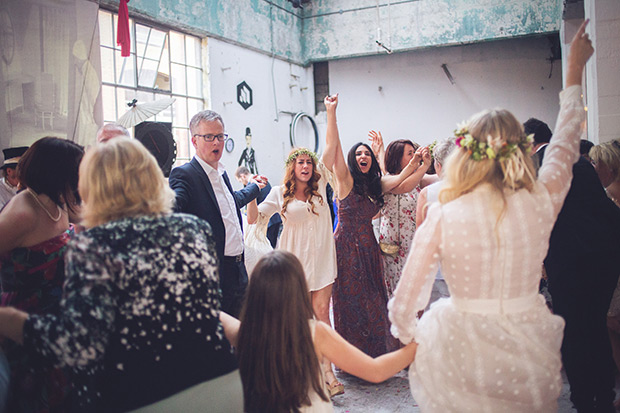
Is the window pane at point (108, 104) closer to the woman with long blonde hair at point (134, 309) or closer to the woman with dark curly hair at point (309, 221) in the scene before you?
the woman with dark curly hair at point (309, 221)

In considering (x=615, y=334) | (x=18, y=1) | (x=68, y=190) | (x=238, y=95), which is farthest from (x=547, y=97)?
(x=68, y=190)

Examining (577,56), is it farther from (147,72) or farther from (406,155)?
(147,72)

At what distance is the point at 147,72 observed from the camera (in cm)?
686

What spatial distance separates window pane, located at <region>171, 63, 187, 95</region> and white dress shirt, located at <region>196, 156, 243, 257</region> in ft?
15.3

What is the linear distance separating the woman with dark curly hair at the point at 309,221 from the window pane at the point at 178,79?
14.0ft

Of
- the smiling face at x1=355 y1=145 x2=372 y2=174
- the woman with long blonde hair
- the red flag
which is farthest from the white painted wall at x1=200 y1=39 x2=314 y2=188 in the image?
the woman with long blonde hair

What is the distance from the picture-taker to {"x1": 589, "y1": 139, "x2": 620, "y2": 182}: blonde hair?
3.28m

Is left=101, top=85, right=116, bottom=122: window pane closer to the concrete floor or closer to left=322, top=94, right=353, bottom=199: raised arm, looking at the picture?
left=322, top=94, right=353, bottom=199: raised arm

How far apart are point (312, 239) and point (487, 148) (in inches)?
80.8

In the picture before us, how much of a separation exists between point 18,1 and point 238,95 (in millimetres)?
4023

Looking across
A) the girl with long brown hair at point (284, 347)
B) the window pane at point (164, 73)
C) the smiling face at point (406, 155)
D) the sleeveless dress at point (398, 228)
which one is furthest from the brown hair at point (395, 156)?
the window pane at point (164, 73)

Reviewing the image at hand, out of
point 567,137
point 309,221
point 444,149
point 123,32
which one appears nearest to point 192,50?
point 123,32

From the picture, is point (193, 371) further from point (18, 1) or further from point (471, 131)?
point (18, 1)

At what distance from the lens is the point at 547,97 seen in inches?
367
